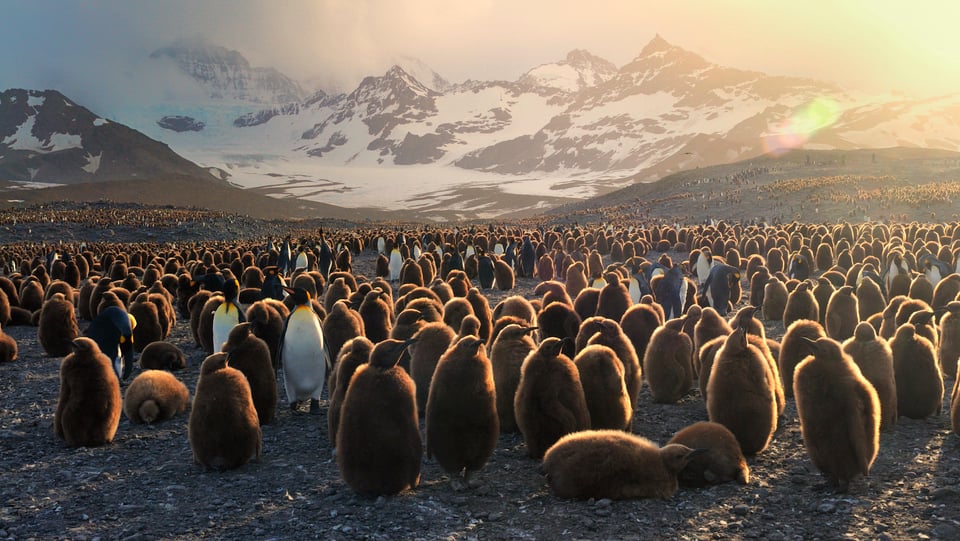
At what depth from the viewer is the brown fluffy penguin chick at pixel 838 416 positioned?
16.4ft

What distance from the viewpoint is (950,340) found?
815cm

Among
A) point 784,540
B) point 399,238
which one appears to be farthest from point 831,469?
point 399,238

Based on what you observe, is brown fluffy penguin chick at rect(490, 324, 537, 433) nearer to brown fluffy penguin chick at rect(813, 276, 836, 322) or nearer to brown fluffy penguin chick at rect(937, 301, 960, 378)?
brown fluffy penguin chick at rect(937, 301, 960, 378)

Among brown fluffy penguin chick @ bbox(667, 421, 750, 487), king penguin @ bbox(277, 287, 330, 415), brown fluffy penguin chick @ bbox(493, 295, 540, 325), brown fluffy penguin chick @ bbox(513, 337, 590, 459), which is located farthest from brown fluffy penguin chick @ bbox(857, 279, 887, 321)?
king penguin @ bbox(277, 287, 330, 415)

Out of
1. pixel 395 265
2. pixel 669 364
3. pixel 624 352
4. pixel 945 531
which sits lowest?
pixel 945 531

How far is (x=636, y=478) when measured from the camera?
4.95 m

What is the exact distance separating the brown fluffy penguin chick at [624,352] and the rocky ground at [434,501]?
1.44 ft

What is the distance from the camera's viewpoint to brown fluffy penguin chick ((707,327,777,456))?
5793mm

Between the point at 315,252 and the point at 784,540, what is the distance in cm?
2351

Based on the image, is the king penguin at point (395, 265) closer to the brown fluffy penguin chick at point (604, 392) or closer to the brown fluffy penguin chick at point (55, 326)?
the brown fluffy penguin chick at point (55, 326)

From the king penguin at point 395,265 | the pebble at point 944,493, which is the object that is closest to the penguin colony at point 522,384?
the pebble at point 944,493

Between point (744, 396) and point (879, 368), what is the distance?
5.03 feet

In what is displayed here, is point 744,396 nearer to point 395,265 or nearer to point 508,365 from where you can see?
point 508,365

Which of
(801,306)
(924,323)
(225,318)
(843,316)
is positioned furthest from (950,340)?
(225,318)
